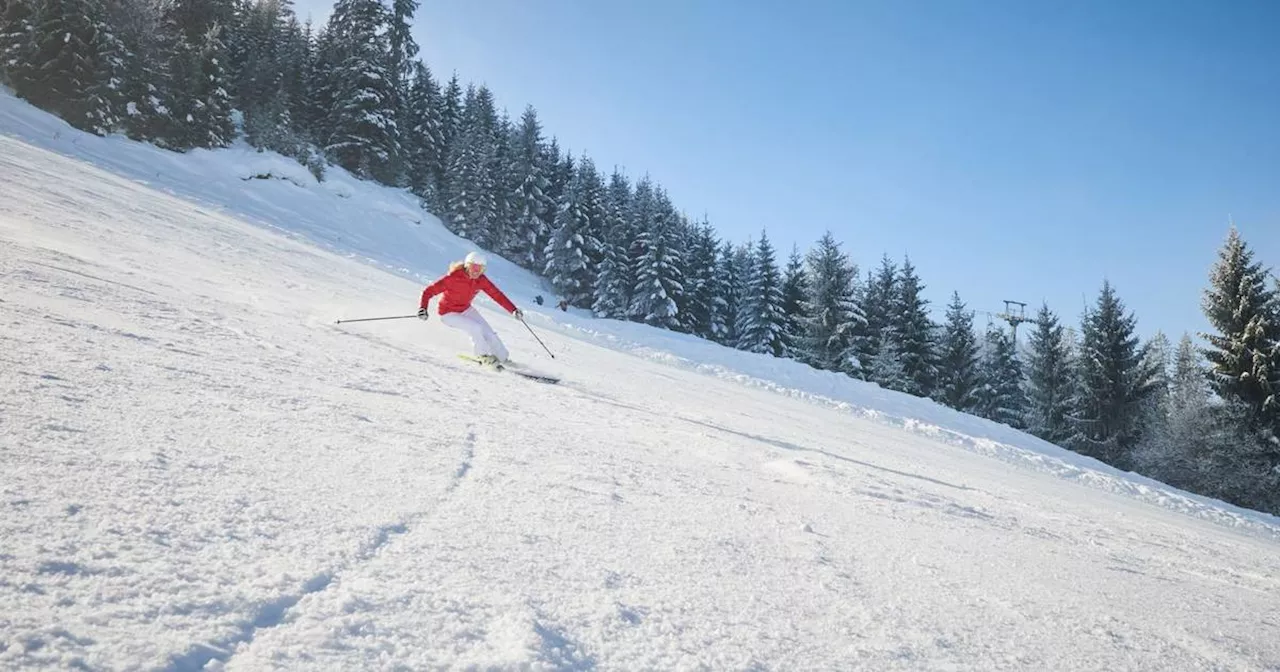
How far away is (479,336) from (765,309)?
1417 inches

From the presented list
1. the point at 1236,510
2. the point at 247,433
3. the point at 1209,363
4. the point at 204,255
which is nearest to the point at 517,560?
the point at 247,433

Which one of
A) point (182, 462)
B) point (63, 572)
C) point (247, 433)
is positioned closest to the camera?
point (63, 572)

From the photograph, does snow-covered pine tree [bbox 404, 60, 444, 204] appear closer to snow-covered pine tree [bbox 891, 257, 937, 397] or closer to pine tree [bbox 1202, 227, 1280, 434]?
snow-covered pine tree [bbox 891, 257, 937, 397]

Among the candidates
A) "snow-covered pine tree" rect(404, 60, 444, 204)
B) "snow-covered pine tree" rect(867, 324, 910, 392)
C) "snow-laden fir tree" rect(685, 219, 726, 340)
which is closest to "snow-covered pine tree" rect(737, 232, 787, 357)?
"snow-laden fir tree" rect(685, 219, 726, 340)

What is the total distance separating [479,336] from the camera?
7809mm

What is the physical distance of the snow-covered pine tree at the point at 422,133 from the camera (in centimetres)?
4931

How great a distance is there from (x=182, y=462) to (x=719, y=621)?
2064 millimetres

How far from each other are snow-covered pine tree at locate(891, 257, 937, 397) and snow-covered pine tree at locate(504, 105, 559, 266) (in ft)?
85.5

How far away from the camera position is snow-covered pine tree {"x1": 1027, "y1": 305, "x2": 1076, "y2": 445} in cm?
3098

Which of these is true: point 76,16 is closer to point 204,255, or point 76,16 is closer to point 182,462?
point 204,255

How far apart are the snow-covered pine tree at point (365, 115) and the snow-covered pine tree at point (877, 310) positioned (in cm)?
3642

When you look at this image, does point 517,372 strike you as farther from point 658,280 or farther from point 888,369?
point 658,280

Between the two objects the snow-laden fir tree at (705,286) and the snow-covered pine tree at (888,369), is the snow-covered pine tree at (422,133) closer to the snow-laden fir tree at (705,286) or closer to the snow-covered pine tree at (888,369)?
the snow-laden fir tree at (705,286)

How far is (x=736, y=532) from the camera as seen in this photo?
262 cm
